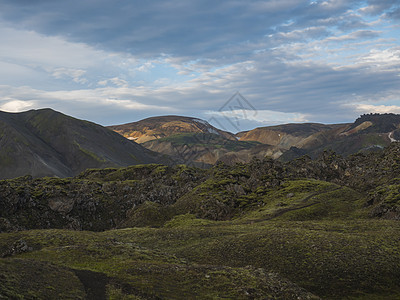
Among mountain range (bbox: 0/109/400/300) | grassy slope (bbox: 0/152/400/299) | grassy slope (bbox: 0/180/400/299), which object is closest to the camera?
grassy slope (bbox: 0/152/400/299)

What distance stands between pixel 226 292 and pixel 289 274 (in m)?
14.8

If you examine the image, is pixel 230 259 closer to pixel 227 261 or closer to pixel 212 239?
pixel 227 261

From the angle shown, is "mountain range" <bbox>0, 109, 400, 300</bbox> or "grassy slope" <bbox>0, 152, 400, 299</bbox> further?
"mountain range" <bbox>0, 109, 400, 300</bbox>

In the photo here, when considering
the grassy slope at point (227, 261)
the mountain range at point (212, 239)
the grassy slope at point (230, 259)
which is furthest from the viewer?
the mountain range at point (212, 239)

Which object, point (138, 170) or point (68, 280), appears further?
point (138, 170)

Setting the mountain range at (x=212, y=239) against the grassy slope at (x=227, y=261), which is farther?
the mountain range at (x=212, y=239)

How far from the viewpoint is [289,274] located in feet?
155

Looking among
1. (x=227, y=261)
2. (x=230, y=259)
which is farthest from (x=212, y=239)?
(x=227, y=261)

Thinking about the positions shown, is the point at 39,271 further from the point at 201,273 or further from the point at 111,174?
the point at 111,174

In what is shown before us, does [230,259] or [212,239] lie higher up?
[212,239]

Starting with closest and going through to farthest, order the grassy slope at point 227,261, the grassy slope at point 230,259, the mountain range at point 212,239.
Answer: the grassy slope at point 230,259 < the grassy slope at point 227,261 < the mountain range at point 212,239

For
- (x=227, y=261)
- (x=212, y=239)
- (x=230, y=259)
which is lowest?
(x=227, y=261)

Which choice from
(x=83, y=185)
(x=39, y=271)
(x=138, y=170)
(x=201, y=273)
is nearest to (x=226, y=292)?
(x=201, y=273)

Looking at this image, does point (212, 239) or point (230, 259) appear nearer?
point (230, 259)
